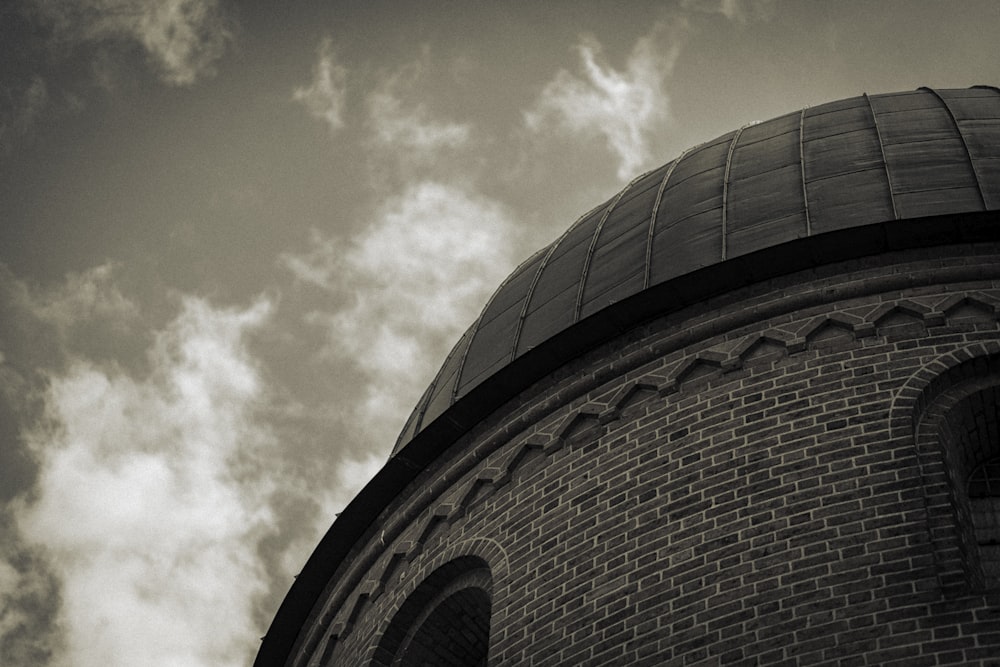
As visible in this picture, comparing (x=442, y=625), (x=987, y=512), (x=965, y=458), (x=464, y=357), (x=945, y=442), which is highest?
(x=464, y=357)

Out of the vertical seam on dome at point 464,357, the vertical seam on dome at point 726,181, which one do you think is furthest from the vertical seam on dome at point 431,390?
the vertical seam on dome at point 726,181

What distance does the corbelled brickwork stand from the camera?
991 cm

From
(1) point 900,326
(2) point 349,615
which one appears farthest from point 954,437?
(2) point 349,615

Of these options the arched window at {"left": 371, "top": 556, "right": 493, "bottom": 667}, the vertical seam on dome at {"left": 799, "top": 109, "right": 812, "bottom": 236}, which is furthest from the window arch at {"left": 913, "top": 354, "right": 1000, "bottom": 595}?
the arched window at {"left": 371, "top": 556, "right": 493, "bottom": 667}

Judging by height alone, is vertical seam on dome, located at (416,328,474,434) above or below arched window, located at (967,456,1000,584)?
above

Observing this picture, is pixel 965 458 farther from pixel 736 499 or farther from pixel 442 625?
pixel 442 625

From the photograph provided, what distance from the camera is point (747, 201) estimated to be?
14.2 m

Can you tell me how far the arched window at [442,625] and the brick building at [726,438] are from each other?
0.02 metres

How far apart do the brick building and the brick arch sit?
0.07 ft

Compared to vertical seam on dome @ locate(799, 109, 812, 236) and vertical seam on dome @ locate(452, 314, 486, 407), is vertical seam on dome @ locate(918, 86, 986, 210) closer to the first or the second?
vertical seam on dome @ locate(799, 109, 812, 236)

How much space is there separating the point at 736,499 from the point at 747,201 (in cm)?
400

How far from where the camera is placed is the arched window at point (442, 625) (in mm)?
13180

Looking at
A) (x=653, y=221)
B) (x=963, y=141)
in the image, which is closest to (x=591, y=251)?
(x=653, y=221)

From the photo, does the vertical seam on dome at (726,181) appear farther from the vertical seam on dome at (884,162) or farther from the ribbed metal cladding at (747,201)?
the vertical seam on dome at (884,162)
